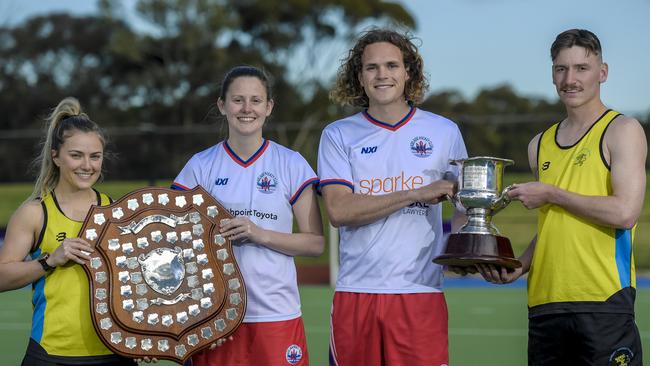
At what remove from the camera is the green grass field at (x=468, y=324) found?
21.4 ft

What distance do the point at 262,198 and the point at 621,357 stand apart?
1450 millimetres

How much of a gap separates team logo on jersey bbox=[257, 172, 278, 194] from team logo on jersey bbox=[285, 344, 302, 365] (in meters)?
0.61

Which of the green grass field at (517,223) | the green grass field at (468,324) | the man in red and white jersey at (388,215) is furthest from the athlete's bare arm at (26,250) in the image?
the green grass field at (517,223)

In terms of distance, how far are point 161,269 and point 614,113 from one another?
176 cm

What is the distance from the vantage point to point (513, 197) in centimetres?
327

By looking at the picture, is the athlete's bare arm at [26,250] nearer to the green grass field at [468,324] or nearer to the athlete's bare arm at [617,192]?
the athlete's bare arm at [617,192]

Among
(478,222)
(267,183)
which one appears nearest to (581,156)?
(478,222)

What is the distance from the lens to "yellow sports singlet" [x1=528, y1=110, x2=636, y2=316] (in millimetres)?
3256

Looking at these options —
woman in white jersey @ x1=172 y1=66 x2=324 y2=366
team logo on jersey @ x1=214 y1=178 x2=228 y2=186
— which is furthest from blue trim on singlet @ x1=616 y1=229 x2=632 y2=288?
team logo on jersey @ x1=214 y1=178 x2=228 y2=186

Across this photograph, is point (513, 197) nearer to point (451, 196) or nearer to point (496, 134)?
point (451, 196)

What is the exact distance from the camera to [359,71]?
3771 millimetres

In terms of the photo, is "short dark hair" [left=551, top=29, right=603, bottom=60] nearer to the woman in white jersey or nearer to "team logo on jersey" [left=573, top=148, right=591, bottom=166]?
"team logo on jersey" [left=573, top=148, right=591, bottom=166]

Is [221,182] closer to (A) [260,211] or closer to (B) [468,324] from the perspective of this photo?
(A) [260,211]

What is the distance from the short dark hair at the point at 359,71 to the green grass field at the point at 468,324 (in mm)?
2809
